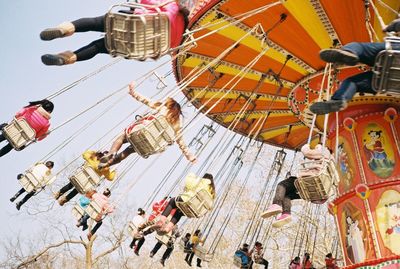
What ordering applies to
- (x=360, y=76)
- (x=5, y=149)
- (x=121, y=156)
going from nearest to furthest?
1. (x=360, y=76)
2. (x=5, y=149)
3. (x=121, y=156)

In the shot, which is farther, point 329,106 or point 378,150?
point 378,150

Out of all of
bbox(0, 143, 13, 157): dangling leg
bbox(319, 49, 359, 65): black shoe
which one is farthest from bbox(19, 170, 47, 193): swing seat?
bbox(319, 49, 359, 65): black shoe

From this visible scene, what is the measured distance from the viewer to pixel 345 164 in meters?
8.48

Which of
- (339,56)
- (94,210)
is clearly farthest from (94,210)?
(339,56)

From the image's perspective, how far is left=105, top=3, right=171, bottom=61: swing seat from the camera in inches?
212

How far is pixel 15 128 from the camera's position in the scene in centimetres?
677

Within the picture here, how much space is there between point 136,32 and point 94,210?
3254 millimetres

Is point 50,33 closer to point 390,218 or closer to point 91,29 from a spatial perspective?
point 91,29

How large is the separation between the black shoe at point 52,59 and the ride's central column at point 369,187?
16.1 feet

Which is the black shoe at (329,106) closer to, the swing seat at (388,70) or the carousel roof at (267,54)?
the swing seat at (388,70)

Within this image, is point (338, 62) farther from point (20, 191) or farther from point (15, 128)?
point (20, 191)

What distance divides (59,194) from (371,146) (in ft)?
16.7

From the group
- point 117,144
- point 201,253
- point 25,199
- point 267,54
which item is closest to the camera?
point 117,144

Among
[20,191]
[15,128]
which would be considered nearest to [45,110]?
[15,128]
